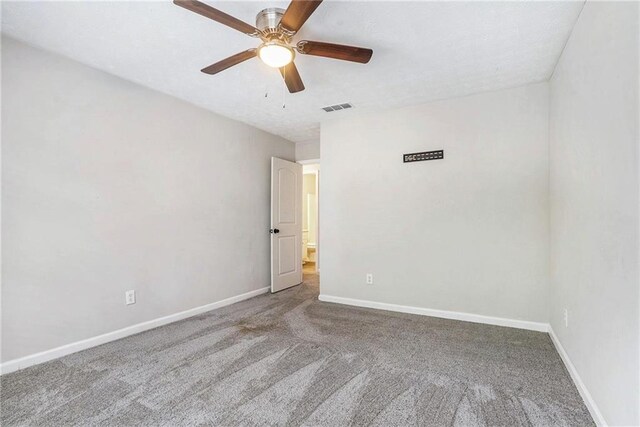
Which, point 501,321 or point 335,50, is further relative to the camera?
point 501,321

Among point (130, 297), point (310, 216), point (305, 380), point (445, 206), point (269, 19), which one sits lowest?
point (305, 380)

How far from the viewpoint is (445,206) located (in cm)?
349

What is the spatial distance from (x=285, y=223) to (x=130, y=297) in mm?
2397

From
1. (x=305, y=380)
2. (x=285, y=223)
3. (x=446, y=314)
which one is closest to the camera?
(x=305, y=380)

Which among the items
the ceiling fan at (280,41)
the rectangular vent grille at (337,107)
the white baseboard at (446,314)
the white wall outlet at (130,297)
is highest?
the rectangular vent grille at (337,107)

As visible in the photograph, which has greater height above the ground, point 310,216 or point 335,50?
point 335,50

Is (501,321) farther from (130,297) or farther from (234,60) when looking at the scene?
(130,297)

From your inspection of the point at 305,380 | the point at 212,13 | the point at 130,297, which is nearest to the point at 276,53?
the point at 212,13

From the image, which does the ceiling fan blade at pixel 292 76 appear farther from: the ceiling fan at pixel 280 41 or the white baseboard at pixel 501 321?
the white baseboard at pixel 501 321

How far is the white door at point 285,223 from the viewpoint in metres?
4.66

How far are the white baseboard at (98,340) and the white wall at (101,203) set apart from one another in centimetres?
5

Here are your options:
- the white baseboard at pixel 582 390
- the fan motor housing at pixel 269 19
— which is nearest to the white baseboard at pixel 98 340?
the fan motor housing at pixel 269 19

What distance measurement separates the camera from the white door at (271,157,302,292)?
4664mm

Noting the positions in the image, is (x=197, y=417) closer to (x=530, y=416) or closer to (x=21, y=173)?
(x=530, y=416)
